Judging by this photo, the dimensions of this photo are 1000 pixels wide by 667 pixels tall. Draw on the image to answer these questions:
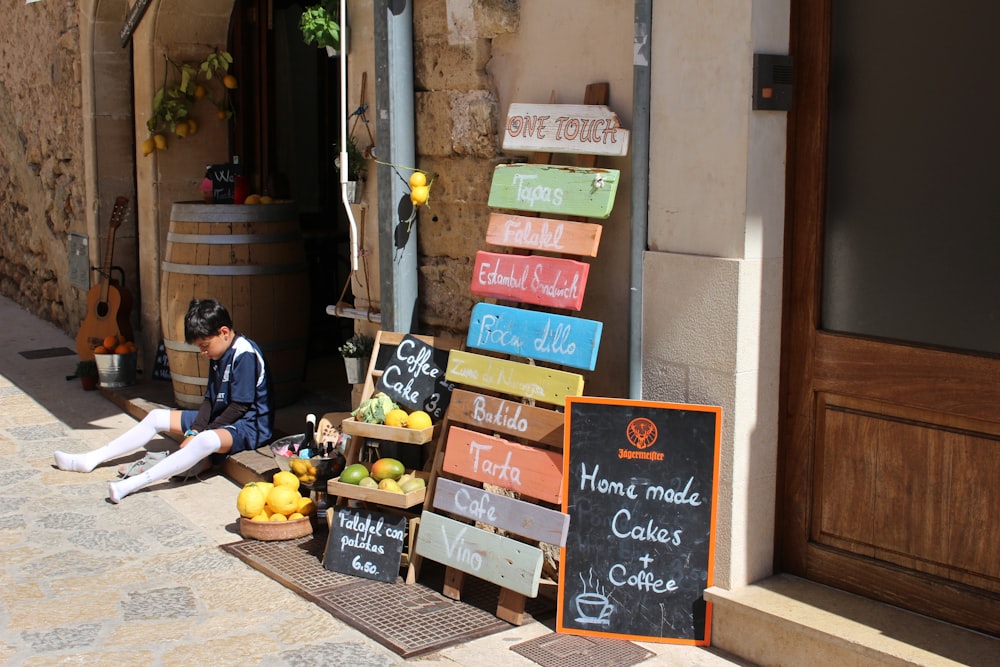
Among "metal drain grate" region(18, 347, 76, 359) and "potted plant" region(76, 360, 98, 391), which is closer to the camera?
"potted plant" region(76, 360, 98, 391)

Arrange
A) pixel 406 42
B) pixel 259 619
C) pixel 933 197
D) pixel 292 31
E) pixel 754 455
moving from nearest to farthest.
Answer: pixel 933 197 < pixel 754 455 < pixel 259 619 < pixel 406 42 < pixel 292 31

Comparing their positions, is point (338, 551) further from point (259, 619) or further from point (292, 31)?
point (292, 31)

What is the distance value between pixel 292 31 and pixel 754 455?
17.5 feet

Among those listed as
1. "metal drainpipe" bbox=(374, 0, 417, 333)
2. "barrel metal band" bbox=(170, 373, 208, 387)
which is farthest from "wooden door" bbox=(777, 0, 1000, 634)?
"barrel metal band" bbox=(170, 373, 208, 387)

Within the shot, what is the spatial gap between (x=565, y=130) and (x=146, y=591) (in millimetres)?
2365

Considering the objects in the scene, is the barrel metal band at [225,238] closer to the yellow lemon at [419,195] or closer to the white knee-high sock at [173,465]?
the white knee-high sock at [173,465]

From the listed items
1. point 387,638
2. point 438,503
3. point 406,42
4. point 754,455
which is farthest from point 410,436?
point 406,42

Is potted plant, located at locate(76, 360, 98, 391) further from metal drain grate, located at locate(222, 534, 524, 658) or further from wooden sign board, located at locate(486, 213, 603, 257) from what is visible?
wooden sign board, located at locate(486, 213, 603, 257)

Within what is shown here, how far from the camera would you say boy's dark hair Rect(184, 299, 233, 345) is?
5.50 metres

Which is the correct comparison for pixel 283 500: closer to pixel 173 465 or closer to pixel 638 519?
pixel 173 465

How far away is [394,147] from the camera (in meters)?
5.03

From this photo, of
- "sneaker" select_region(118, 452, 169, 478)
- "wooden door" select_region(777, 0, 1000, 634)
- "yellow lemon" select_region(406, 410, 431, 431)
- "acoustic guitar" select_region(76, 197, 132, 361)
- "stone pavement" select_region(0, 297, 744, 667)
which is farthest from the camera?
"acoustic guitar" select_region(76, 197, 132, 361)

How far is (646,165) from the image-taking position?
159 inches

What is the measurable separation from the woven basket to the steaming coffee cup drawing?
4.81 feet
